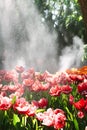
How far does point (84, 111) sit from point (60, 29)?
75.2 feet

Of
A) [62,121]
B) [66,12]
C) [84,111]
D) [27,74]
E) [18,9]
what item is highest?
[18,9]

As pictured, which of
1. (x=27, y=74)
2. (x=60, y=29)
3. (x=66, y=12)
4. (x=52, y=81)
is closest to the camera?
(x=52, y=81)

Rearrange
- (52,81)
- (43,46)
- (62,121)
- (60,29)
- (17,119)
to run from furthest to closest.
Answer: (43,46) → (60,29) → (52,81) → (17,119) → (62,121)

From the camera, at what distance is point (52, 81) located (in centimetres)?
491

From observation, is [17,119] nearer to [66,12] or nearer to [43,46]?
[66,12]

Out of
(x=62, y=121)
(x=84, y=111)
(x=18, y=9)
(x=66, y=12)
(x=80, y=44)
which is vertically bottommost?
(x=62, y=121)

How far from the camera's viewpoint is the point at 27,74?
593 cm

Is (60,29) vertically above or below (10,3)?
below

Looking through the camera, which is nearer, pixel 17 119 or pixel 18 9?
pixel 17 119

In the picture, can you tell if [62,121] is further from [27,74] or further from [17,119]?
[27,74]

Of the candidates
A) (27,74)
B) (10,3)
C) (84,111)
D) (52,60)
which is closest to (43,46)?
(52,60)

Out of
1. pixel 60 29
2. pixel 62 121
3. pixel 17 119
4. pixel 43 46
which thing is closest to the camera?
pixel 62 121

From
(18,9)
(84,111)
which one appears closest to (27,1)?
(18,9)

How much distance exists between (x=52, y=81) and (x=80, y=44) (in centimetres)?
2011
